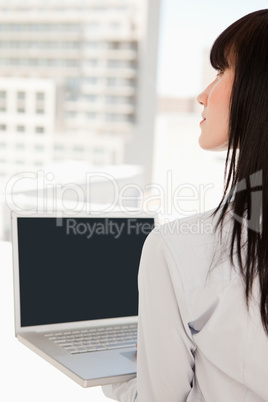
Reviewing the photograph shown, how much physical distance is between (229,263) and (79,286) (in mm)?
556

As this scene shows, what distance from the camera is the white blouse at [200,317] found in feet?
2.53

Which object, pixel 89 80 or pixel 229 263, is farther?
pixel 89 80

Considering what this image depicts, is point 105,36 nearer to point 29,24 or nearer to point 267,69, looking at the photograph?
point 29,24

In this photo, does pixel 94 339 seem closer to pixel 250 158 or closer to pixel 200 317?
pixel 200 317

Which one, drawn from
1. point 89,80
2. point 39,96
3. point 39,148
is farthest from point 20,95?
point 89,80

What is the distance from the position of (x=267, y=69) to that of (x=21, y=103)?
6.44 meters

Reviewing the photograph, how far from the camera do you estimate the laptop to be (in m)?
1.15

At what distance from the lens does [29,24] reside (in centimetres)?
705

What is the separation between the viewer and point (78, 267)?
1.25m

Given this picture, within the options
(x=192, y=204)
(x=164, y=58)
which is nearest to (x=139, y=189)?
(x=192, y=204)

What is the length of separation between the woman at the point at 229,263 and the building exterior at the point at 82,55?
19.2 feet

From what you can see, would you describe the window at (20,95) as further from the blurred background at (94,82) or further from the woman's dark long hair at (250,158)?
the woman's dark long hair at (250,158)

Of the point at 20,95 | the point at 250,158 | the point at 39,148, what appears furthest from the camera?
the point at 39,148

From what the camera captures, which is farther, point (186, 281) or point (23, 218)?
Result: point (23, 218)
